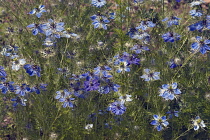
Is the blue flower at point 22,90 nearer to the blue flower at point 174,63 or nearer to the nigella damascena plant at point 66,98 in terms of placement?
the nigella damascena plant at point 66,98

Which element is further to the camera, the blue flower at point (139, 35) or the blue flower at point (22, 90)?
the blue flower at point (139, 35)

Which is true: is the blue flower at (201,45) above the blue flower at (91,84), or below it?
above

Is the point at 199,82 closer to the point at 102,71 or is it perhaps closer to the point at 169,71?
the point at 169,71

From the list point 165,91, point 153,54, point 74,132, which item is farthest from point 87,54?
point 165,91

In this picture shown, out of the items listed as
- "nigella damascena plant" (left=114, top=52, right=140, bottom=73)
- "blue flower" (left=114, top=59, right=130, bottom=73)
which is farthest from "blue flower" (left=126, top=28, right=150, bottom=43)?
"blue flower" (left=114, top=59, right=130, bottom=73)

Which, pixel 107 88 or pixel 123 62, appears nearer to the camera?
pixel 107 88

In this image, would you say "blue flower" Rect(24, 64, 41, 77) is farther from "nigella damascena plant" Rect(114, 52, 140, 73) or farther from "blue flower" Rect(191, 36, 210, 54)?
"blue flower" Rect(191, 36, 210, 54)

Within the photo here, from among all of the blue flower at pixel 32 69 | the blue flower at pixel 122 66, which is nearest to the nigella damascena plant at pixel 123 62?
the blue flower at pixel 122 66

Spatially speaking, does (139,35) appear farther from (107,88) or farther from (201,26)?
(107,88)

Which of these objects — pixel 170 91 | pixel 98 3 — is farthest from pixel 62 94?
pixel 98 3

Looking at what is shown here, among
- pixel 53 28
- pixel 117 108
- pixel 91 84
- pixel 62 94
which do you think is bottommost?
pixel 117 108

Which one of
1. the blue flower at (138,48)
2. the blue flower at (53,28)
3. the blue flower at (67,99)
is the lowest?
the blue flower at (67,99)
